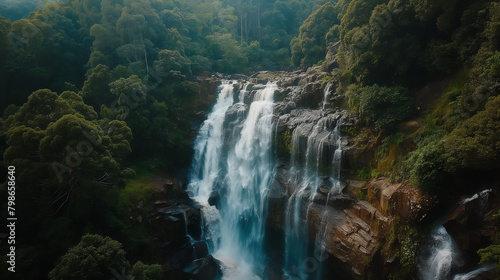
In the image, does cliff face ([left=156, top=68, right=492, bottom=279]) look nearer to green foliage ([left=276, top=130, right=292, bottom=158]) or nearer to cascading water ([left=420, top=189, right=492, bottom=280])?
green foliage ([left=276, top=130, right=292, bottom=158])

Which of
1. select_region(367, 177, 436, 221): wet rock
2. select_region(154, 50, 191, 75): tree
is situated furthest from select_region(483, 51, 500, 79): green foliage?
select_region(154, 50, 191, 75): tree

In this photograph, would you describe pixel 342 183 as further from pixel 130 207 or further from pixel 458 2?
pixel 130 207

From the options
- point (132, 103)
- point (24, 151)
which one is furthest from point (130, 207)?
point (132, 103)

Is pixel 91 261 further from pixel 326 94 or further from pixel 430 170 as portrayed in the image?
pixel 326 94

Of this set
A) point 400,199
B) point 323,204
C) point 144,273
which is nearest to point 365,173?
point 323,204

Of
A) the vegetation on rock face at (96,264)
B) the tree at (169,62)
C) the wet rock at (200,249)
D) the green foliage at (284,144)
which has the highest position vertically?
the tree at (169,62)

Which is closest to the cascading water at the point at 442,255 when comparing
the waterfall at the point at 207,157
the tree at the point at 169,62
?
the waterfall at the point at 207,157

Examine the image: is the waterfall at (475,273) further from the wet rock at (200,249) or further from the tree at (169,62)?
the tree at (169,62)
